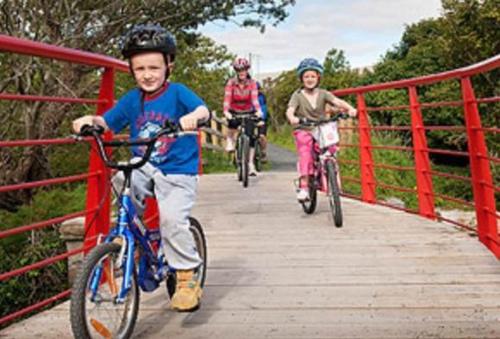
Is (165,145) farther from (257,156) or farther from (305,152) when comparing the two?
(257,156)

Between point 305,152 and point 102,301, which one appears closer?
point 102,301

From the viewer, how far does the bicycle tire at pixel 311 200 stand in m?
6.18

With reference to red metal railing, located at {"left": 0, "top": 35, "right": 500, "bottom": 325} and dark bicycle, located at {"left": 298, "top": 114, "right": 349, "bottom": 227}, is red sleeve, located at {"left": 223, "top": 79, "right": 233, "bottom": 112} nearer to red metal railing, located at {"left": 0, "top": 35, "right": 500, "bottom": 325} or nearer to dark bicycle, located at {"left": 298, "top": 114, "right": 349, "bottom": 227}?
red metal railing, located at {"left": 0, "top": 35, "right": 500, "bottom": 325}

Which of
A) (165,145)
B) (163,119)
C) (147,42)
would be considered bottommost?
(165,145)

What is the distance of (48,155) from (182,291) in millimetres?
7549

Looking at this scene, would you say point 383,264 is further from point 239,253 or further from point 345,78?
point 345,78

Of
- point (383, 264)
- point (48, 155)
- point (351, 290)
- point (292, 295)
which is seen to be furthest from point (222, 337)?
point (48, 155)

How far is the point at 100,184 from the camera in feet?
13.4

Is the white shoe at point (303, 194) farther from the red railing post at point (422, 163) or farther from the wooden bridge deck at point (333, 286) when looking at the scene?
the red railing post at point (422, 163)

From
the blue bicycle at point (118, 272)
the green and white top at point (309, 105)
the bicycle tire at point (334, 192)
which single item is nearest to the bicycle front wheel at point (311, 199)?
the bicycle tire at point (334, 192)

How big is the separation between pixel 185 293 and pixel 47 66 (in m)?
6.59

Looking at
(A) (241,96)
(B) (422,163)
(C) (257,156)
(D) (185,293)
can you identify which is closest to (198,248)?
(D) (185,293)

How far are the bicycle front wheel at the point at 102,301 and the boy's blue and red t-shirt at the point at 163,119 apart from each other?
580 mm

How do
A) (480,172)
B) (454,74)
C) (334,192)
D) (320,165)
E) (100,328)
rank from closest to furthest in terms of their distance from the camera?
1. (100,328)
2. (480,172)
3. (454,74)
4. (334,192)
5. (320,165)
